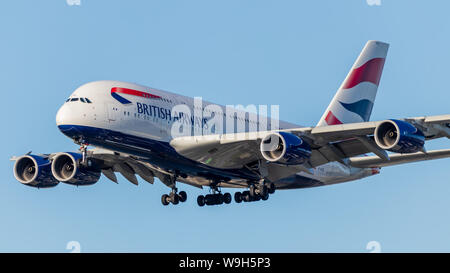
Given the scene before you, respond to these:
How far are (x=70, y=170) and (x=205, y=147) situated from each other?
10196 mm

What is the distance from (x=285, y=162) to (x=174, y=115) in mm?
7104

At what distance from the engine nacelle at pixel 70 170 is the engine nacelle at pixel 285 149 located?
12.2 m

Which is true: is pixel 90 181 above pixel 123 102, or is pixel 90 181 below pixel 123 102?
below

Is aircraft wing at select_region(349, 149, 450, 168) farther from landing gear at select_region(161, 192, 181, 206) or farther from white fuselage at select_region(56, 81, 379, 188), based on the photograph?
landing gear at select_region(161, 192, 181, 206)

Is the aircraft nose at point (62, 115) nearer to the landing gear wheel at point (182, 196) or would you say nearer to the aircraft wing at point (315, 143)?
the aircraft wing at point (315, 143)

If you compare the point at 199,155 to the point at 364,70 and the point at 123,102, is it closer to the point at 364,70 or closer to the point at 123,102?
the point at 123,102

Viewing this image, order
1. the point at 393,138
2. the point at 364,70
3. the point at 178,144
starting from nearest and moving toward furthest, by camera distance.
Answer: the point at 393,138, the point at 178,144, the point at 364,70

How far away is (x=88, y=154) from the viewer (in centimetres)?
4853

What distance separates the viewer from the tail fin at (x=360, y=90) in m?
55.5

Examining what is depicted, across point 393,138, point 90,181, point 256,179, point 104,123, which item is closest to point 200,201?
point 256,179

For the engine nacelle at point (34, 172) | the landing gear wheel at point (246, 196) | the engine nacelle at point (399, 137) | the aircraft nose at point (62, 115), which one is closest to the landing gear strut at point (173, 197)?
the landing gear wheel at point (246, 196)

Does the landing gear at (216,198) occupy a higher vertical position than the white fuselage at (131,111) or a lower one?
lower

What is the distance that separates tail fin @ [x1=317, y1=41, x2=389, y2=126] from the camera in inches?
2185

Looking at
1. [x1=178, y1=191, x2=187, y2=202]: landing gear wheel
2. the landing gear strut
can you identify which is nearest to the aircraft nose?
the landing gear strut
